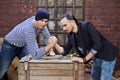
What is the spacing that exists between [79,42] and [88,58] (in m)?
0.25

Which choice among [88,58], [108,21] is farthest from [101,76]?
[108,21]

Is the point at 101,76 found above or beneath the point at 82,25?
beneath

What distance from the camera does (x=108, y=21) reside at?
30.2ft

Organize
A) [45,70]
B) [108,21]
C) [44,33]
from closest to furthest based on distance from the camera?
1. [45,70]
2. [44,33]
3. [108,21]

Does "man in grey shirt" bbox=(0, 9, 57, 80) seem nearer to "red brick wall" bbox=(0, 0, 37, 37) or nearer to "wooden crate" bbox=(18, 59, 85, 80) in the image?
"wooden crate" bbox=(18, 59, 85, 80)

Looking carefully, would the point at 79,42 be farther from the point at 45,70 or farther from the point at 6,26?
the point at 6,26

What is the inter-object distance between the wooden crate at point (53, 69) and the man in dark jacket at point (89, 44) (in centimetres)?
12

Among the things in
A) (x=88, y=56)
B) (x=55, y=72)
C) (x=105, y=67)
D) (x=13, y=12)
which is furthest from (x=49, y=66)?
(x=13, y=12)

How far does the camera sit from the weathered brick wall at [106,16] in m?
9.19

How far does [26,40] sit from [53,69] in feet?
2.02

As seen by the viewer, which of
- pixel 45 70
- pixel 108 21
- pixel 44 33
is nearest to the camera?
pixel 45 70

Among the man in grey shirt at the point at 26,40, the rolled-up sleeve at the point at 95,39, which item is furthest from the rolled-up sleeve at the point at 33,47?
the rolled-up sleeve at the point at 95,39

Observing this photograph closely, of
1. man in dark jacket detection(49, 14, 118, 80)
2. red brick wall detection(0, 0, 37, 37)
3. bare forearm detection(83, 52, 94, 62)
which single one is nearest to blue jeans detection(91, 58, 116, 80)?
man in dark jacket detection(49, 14, 118, 80)

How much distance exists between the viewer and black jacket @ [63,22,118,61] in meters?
5.24
